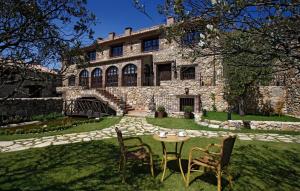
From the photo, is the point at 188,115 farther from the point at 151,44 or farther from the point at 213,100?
the point at 151,44

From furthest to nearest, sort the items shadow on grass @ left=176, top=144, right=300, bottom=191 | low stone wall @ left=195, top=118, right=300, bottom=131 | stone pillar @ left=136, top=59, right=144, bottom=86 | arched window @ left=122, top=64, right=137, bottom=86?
arched window @ left=122, top=64, right=137, bottom=86, stone pillar @ left=136, top=59, right=144, bottom=86, low stone wall @ left=195, top=118, right=300, bottom=131, shadow on grass @ left=176, top=144, right=300, bottom=191

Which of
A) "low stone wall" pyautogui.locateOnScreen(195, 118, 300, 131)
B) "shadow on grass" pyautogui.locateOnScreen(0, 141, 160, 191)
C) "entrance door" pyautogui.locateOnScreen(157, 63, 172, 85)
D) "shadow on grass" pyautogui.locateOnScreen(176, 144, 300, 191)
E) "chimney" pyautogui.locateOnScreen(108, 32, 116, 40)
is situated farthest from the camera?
"chimney" pyautogui.locateOnScreen(108, 32, 116, 40)

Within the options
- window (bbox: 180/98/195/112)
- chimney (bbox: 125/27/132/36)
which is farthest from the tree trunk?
chimney (bbox: 125/27/132/36)

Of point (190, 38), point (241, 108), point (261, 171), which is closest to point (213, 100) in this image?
point (241, 108)

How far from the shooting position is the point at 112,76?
77.8ft

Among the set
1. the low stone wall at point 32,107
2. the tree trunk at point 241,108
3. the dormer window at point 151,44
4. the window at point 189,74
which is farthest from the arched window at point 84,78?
the tree trunk at point 241,108

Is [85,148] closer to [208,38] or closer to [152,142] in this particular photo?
[152,142]

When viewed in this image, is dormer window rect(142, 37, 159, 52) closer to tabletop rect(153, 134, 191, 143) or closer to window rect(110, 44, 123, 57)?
window rect(110, 44, 123, 57)

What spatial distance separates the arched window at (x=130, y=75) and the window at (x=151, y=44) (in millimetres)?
3169

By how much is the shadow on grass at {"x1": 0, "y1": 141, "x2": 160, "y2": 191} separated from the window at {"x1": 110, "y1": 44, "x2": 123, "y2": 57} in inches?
790

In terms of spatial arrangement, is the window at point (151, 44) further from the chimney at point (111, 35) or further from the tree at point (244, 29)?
the tree at point (244, 29)

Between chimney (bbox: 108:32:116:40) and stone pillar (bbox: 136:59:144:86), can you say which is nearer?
stone pillar (bbox: 136:59:144:86)

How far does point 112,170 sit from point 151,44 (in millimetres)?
19413

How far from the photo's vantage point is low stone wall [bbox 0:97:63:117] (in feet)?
50.7
